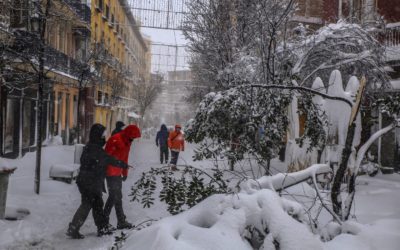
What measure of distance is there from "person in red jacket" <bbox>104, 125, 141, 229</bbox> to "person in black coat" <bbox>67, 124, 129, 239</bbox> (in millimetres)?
314

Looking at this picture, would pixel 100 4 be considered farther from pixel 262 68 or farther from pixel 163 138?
pixel 262 68

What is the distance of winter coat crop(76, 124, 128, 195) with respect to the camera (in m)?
6.46

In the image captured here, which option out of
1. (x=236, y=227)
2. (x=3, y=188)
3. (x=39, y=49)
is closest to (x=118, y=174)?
(x=3, y=188)

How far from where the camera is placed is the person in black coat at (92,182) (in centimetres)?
645

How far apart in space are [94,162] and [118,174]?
Result: 0.66m

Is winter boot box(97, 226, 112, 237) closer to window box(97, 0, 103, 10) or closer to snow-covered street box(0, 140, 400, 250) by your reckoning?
snow-covered street box(0, 140, 400, 250)

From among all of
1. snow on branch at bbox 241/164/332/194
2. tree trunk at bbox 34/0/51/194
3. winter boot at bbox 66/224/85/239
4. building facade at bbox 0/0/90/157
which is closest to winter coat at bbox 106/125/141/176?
winter boot at bbox 66/224/85/239

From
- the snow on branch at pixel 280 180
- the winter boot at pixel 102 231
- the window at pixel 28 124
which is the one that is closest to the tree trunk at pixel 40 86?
the winter boot at pixel 102 231

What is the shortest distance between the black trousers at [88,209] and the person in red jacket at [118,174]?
0.89 ft

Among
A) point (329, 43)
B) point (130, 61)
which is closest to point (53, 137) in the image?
point (329, 43)

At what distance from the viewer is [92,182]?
21.2 feet

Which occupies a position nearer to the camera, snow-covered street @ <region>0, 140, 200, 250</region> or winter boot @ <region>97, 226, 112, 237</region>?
snow-covered street @ <region>0, 140, 200, 250</region>

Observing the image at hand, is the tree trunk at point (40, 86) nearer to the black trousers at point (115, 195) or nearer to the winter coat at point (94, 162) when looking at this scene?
the black trousers at point (115, 195)

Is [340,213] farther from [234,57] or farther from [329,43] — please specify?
[234,57]
